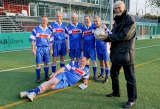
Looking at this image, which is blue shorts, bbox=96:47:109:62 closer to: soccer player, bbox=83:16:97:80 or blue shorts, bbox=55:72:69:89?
soccer player, bbox=83:16:97:80

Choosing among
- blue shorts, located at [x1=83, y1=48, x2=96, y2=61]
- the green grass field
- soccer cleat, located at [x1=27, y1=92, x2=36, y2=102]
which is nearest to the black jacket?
the green grass field

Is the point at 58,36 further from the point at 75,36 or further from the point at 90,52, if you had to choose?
the point at 90,52

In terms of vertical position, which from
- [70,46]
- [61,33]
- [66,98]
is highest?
[61,33]

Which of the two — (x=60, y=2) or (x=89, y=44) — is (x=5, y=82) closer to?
(x=89, y=44)

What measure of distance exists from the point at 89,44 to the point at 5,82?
9.70 ft

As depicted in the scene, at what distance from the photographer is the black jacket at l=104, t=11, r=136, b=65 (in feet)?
11.5

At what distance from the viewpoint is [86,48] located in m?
5.70

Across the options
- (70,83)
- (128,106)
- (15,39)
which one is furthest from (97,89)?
(15,39)

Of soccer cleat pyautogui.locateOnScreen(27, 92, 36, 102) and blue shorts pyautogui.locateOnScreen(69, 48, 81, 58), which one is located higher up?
blue shorts pyautogui.locateOnScreen(69, 48, 81, 58)

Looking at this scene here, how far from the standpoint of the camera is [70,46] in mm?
6109

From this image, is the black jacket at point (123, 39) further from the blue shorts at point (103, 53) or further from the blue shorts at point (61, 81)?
the blue shorts at point (103, 53)

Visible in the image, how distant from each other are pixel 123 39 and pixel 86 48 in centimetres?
228

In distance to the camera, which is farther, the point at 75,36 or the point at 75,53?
the point at 75,53

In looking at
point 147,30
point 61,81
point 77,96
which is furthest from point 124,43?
point 147,30
